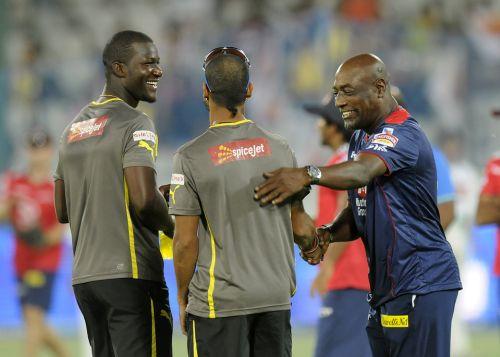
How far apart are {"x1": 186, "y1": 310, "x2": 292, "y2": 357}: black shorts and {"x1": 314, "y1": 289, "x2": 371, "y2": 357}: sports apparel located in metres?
1.73

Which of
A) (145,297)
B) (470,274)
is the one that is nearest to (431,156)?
(145,297)

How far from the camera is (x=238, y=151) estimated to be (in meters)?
4.24

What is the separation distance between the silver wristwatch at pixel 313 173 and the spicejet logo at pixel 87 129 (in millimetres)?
1192

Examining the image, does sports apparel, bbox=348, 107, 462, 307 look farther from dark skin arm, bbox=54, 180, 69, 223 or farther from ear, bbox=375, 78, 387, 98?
dark skin arm, bbox=54, 180, 69, 223

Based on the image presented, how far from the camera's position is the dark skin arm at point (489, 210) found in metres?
6.86

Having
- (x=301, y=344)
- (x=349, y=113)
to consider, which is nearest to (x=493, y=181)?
(x=349, y=113)

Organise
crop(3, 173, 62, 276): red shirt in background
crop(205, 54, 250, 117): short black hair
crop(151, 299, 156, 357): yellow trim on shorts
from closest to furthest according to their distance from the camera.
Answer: crop(205, 54, 250, 117): short black hair → crop(151, 299, 156, 357): yellow trim on shorts → crop(3, 173, 62, 276): red shirt in background

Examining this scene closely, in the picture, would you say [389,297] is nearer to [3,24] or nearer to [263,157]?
[263,157]

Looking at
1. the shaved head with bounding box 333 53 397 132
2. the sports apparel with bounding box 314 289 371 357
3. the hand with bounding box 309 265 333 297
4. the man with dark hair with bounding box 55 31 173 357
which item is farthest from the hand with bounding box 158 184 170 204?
the sports apparel with bounding box 314 289 371 357

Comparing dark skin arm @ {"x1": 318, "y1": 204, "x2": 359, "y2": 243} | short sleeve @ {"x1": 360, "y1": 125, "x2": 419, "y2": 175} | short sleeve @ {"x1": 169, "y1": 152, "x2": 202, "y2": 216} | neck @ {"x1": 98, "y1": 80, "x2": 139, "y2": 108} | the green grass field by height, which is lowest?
the green grass field

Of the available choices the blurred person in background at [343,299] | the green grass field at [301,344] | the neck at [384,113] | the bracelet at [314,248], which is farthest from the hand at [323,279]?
the green grass field at [301,344]

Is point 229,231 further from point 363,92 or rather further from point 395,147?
point 363,92

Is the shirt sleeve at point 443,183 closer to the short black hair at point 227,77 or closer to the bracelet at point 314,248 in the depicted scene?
the bracelet at point 314,248

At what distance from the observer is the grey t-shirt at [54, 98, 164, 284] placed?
4.74m
